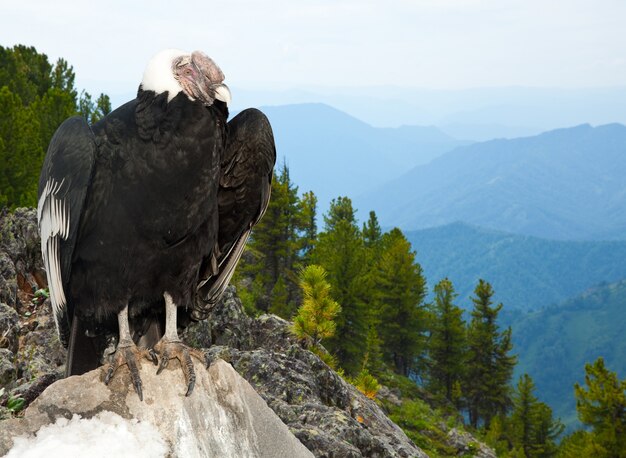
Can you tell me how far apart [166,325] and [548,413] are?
137ft

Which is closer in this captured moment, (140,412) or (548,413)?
(140,412)

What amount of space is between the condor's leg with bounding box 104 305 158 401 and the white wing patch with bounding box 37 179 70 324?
649 millimetres

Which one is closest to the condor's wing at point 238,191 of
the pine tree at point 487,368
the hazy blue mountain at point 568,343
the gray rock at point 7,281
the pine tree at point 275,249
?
the gray rock at point 7,281

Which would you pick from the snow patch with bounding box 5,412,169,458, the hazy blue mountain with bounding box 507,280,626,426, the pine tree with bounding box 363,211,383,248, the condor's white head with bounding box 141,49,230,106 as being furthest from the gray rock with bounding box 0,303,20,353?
the hazy blue mountain with bounding box 507,280,626,426

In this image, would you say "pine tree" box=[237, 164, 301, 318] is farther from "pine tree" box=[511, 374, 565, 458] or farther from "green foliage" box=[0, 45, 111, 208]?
"pine tree" box=[511, 374, 565, 458]

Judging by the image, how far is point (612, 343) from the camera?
180 metres

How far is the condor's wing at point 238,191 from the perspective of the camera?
5969 millimetres

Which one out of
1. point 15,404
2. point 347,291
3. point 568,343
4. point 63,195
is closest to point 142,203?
point 63,195

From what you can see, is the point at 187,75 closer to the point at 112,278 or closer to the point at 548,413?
the point at 112,278

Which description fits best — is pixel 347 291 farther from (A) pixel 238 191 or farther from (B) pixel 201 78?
(B) pixel 201 78

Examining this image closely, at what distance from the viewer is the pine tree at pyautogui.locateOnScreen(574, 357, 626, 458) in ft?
86.9

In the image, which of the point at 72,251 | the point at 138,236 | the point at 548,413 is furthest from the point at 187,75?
the point at 548,413

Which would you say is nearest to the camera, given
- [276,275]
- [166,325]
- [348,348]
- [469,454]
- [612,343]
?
[166,325]

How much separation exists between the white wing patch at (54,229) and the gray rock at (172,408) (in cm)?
102
